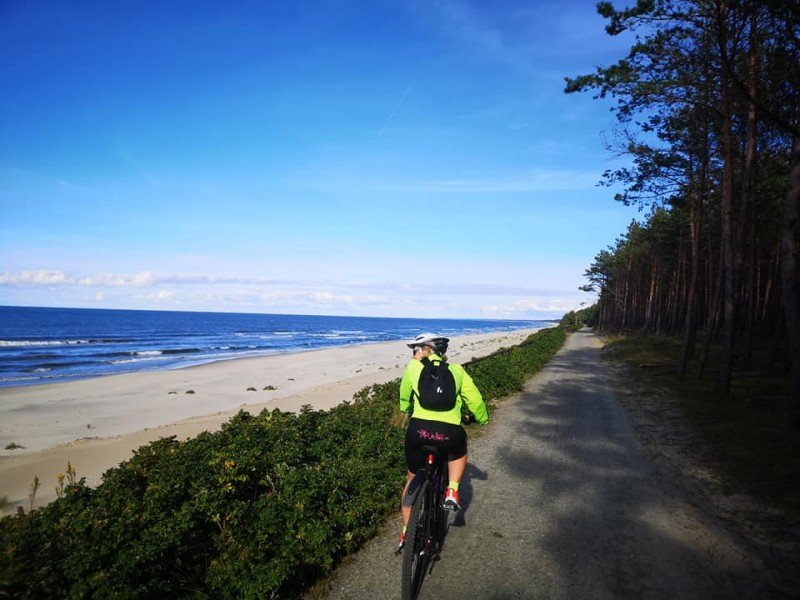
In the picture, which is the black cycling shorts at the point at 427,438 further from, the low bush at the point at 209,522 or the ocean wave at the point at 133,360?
the ocean wave at the point at 133,360

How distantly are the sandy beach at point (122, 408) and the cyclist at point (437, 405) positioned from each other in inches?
304

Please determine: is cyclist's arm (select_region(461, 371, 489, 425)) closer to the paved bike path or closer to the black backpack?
the black backpack

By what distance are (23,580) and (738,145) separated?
20.9m

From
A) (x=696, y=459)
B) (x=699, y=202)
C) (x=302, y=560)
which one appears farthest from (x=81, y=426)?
(x=699, y=202)

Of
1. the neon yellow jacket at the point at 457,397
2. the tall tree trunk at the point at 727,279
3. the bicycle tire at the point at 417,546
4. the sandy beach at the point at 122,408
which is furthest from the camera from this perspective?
the tall tree trunk at the point at 727,279

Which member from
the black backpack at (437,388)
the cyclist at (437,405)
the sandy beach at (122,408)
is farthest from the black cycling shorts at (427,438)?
the sandy beach at (122,408)

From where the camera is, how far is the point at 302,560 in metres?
4.50

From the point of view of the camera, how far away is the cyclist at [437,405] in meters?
4.53

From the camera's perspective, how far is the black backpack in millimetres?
4492

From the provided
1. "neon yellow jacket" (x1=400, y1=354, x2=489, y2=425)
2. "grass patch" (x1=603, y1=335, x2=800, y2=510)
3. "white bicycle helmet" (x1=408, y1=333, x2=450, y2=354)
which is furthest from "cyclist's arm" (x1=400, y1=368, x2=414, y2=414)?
"grass patch" (x1=603, y1=335, x2=800, y2=510)

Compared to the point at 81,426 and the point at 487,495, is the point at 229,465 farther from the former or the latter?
the point at 81,426

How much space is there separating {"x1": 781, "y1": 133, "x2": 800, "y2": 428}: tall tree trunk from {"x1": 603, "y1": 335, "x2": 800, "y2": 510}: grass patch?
26.3 inches

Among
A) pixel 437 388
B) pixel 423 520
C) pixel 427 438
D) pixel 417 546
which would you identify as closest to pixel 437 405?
pixel 437 388

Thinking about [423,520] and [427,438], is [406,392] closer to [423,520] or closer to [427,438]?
[427,438]
